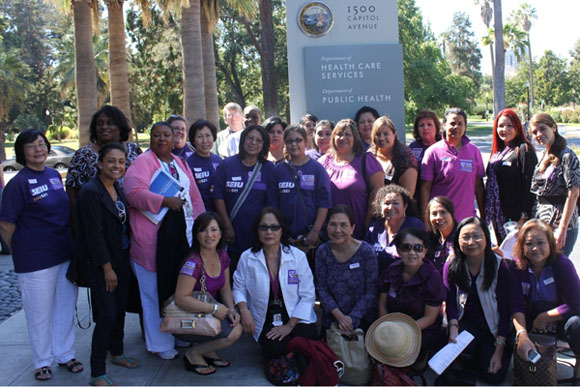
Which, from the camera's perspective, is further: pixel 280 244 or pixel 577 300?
pixel 280 244

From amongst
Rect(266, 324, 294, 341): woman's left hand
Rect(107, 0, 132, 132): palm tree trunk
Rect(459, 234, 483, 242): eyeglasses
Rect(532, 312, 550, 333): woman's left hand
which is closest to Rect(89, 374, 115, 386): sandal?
Rect(266, 324, 294, 341): woman's left hand

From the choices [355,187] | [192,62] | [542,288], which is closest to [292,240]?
[355,187]

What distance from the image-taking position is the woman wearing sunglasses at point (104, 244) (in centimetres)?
385

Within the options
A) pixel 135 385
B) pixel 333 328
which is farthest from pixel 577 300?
pixel 135 385

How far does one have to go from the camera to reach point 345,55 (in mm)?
7590

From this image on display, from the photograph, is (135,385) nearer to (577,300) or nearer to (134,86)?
(577,300)

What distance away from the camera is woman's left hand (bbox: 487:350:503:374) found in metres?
3.83

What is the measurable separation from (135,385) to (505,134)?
395 cm

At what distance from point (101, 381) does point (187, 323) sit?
722mm

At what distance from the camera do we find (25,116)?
152 feet

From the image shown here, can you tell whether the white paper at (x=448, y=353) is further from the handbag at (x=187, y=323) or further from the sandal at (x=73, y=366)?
the sandal at (x=73, y=366)

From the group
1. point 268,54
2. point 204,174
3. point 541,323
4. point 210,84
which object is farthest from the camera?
point 268,54

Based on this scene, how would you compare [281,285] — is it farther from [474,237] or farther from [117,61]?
[117,61]

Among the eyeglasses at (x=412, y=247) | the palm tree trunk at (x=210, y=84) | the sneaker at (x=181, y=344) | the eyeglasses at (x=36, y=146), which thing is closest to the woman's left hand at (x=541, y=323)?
the eyeglasses at (x=412, y=247)
